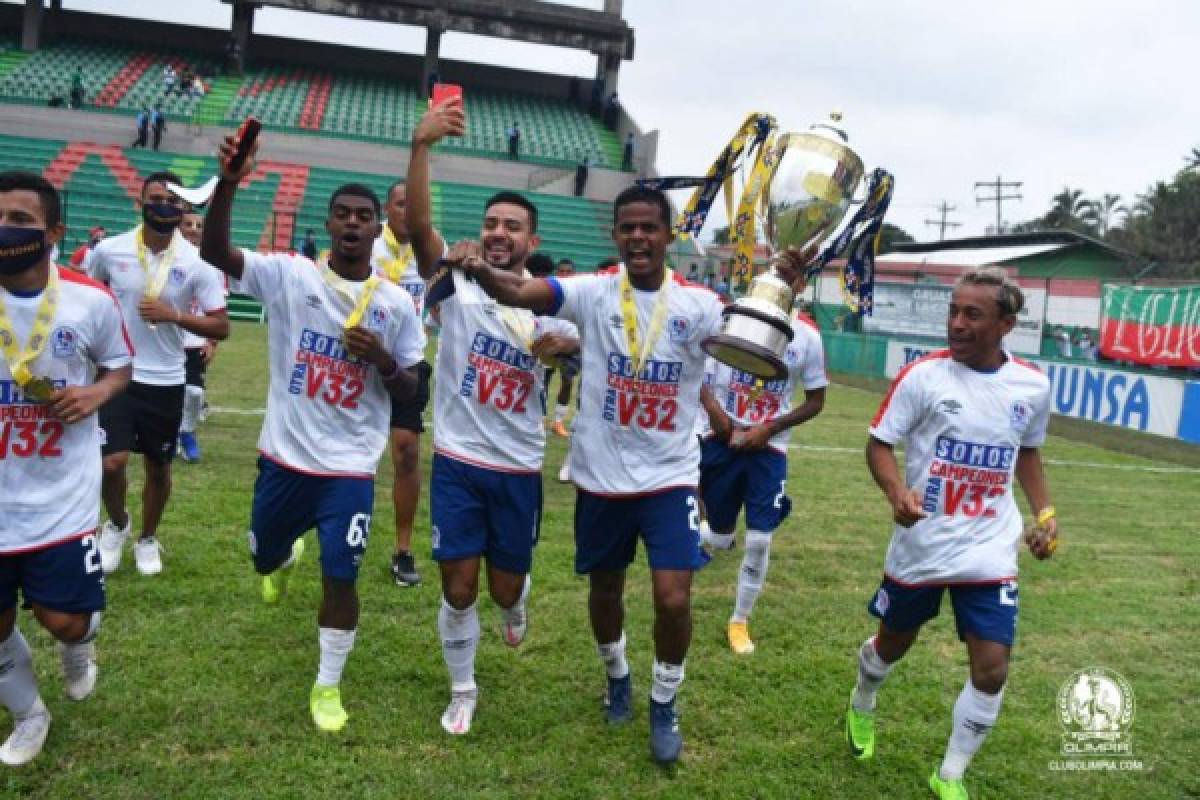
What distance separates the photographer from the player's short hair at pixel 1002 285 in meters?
4.04

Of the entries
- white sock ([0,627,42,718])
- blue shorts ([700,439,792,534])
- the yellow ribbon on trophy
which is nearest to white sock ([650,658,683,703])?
blue shorts ([700,439,792,534])

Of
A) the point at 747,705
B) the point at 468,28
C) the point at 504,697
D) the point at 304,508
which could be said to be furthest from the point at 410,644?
the point at 468,28

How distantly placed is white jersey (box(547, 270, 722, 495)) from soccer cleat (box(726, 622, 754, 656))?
166 centimetres

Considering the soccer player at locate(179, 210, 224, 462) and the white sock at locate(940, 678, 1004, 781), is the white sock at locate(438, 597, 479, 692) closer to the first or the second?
the white sock at locate(940, 678, 1004, 781)

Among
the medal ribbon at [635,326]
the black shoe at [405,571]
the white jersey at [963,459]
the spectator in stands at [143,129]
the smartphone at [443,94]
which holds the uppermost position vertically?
the spectator in stands at [143,129]

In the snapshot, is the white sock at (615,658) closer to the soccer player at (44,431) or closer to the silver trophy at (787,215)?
the silver trophy at (787,215)

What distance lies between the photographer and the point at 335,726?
4250mm

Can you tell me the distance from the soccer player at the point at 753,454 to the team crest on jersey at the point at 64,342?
3350 mm

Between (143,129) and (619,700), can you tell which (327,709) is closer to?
(619,700)

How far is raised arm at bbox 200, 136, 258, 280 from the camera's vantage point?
381 cm

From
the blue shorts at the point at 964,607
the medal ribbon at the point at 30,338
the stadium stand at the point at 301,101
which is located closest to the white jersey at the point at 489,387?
the medal ribbon at the point at 30,338

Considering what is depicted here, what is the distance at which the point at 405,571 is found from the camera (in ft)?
20.7

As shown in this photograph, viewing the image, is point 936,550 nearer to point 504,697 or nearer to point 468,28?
point 504,697

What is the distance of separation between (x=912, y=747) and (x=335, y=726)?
266cm
